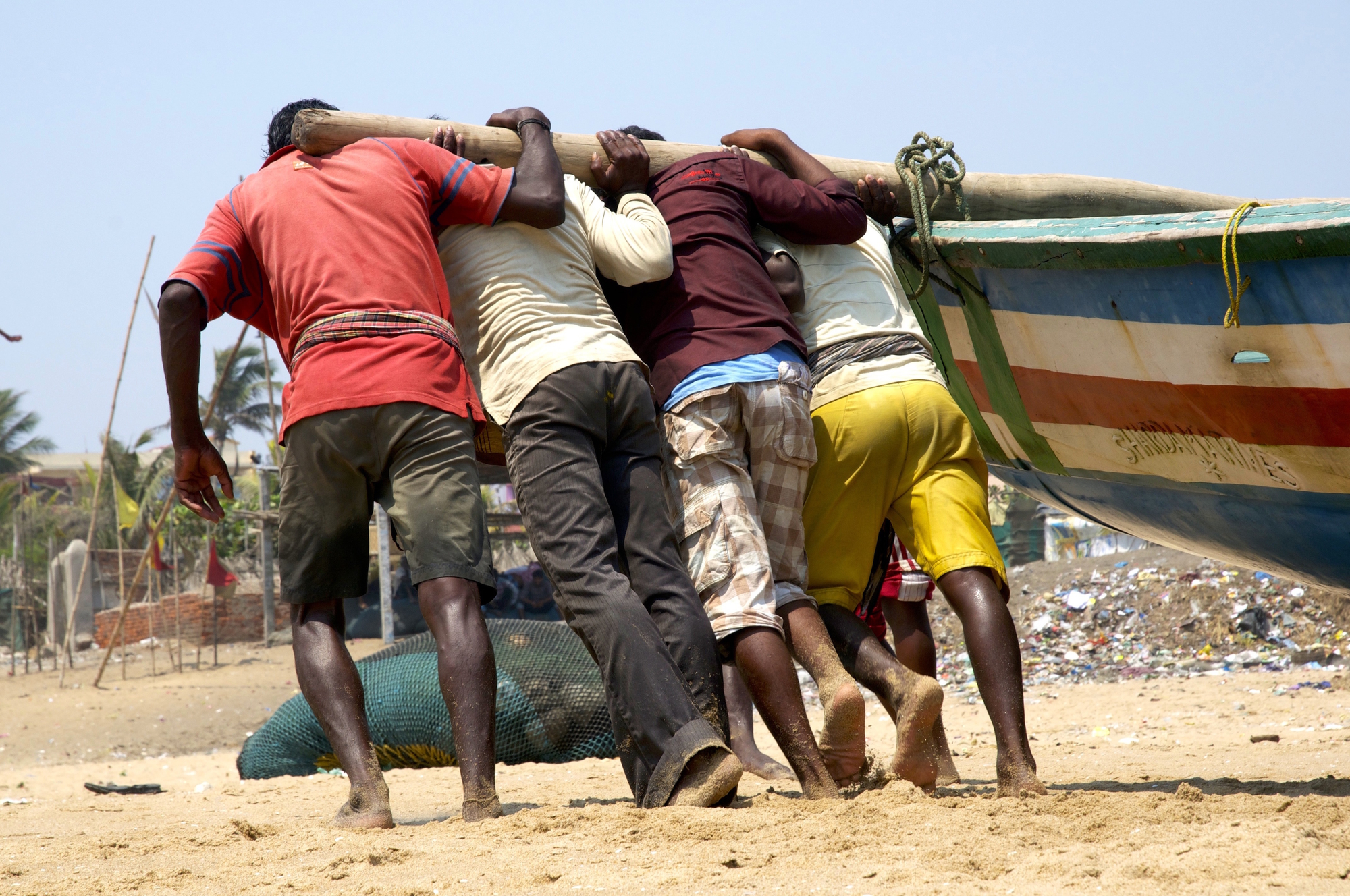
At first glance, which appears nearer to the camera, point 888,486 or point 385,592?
point 888,486

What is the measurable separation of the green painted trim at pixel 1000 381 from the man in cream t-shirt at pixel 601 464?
1251 mm

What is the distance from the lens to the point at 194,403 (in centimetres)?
276

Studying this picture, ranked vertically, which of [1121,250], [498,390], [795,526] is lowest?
[795,526]

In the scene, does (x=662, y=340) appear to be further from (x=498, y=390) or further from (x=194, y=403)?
(x=194, y=403)

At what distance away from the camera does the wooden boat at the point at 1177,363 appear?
279 cm

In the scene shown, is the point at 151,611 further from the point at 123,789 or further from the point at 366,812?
the point at 366,812

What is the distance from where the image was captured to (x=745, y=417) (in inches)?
108

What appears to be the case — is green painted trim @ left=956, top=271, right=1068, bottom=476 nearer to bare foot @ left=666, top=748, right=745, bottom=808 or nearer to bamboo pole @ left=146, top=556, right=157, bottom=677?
bare foot @ left=666, top=748, right=745, bottom=808

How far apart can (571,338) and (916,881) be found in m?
1.49

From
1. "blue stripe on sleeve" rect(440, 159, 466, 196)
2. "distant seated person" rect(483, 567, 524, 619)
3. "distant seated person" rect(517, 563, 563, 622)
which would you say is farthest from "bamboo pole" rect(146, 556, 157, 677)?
"blue stripe on sleeve" rect(440, 159, 466, 196)

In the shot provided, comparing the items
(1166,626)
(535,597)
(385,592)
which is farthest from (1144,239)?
(535,597)

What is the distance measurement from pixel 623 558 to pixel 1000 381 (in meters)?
1.74

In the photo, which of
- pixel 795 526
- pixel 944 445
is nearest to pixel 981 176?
pixel 944 445

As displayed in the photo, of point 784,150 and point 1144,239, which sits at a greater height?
point 784,150
